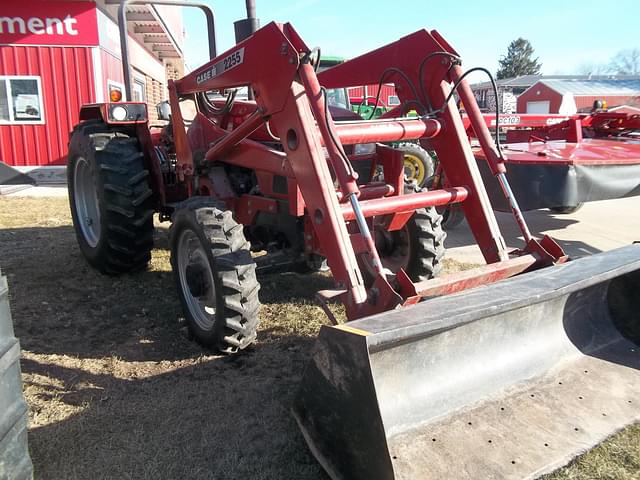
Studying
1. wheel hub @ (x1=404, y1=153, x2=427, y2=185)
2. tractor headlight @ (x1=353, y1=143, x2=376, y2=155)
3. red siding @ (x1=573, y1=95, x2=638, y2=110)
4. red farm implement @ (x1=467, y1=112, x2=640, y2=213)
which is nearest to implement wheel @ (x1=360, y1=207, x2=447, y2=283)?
tractor headlight @ (x1=353, y1=143, x2=376, y2=155)

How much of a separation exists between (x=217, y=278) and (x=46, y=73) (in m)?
9.97

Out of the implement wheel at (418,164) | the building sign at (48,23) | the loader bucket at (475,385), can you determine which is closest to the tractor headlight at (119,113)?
the loader bucket at (475,385)

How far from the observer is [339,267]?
2.53 meters

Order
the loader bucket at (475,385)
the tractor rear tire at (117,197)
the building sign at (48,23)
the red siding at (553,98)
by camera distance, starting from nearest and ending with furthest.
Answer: the loader bucket at (475,385) → the tractor rear tire at (117,197) → the building sign at (48,23) → the red siding at (553,98)

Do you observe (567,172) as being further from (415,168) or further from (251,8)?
(251,8)

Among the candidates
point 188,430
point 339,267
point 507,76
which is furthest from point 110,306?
point 507,76

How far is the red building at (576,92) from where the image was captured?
38250mm

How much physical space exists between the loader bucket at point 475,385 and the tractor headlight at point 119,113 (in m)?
3.34

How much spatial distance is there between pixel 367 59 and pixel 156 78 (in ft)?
54.4

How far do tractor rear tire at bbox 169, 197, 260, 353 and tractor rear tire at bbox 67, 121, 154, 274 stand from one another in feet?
3.00

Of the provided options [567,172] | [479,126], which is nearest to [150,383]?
[479,126]

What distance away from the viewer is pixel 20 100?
10.9 meters

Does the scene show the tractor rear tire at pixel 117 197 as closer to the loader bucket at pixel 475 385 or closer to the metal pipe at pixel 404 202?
the metal pipe at pixel 404 202

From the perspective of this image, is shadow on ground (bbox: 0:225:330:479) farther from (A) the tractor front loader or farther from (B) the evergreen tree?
(B) the evergreen tree
